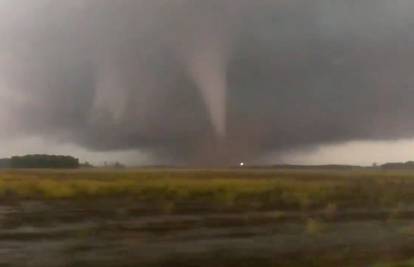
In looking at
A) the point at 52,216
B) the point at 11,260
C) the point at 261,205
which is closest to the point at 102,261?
the point at 11,260

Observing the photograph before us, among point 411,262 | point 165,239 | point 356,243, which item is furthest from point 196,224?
point 411,262

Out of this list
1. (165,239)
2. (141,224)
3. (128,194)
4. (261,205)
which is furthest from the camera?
(128,194)

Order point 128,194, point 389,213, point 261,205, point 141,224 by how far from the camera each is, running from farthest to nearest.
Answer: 1. point 128,194
2. point 261,205
3. point 389,213
4. point 141,224

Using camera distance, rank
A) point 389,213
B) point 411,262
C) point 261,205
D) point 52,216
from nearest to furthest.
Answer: point 411,262 < point 52,216 < point 389,213 < point 261,205

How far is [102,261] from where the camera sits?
19078 mm

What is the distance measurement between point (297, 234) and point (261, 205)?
14.6m

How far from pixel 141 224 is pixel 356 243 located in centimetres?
1006

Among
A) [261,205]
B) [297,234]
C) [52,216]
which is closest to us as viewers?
[297,234]

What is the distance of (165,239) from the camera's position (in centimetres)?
2394

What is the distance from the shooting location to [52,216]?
32.0 metres

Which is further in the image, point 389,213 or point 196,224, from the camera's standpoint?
point 389,213

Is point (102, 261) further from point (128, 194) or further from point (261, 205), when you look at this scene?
point (128, 194)

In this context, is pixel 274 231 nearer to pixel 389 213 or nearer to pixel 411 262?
pixel 411 262

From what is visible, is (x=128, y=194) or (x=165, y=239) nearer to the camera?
(x=165, y=239)
